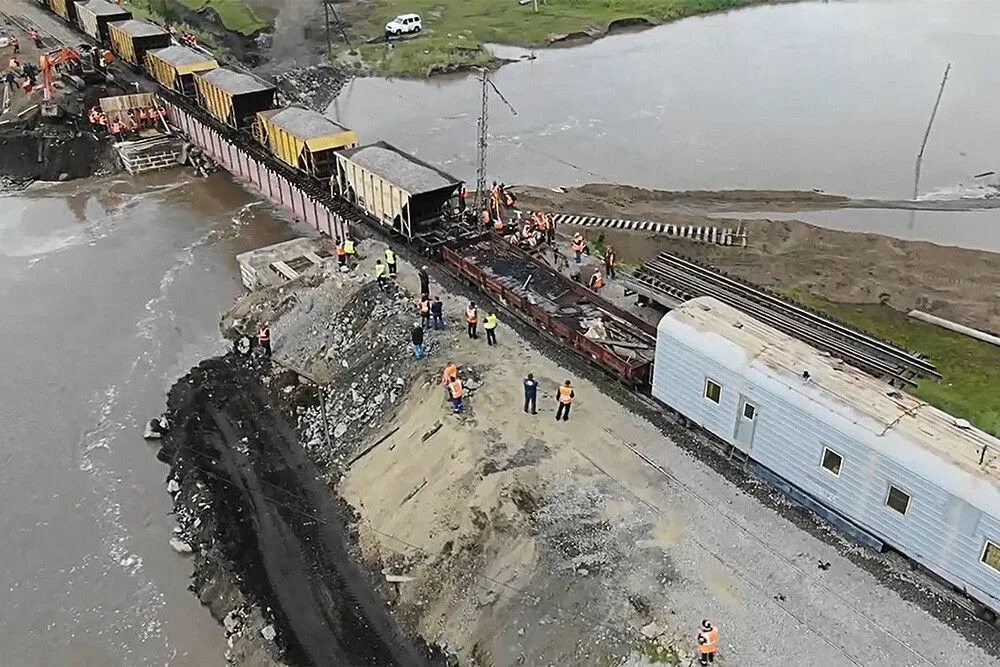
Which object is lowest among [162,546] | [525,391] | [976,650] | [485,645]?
[162,546]

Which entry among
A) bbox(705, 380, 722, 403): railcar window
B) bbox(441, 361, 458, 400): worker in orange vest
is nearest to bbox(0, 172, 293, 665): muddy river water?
bbox(441, 361, 458, 400): worker in orange vest

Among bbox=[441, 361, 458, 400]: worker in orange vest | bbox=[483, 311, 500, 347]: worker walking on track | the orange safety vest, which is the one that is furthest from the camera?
bbox=[483, 311, 500, 347]: worker walking on track

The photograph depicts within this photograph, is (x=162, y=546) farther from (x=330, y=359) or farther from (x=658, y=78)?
(x=658, y=78)

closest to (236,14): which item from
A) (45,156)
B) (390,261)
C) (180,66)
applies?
(45,156)

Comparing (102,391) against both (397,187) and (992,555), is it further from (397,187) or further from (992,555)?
(992,555)

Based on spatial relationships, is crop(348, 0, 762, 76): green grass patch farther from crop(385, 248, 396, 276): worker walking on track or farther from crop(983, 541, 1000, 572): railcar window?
crop(983, 541, 1000, 572): railcar window

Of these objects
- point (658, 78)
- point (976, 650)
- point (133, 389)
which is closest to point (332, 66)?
point (658, 78)
